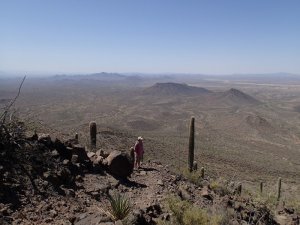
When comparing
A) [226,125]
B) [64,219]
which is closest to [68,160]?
[64,219]

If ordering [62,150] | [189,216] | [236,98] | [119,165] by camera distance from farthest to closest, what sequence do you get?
[236,98] < [119,165] < [62,150] < [189,216]

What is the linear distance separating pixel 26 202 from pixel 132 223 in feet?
6.63

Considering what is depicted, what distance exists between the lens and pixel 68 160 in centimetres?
953

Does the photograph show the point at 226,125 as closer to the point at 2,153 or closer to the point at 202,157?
the point at 202,157

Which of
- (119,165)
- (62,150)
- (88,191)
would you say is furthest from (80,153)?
(88,191)

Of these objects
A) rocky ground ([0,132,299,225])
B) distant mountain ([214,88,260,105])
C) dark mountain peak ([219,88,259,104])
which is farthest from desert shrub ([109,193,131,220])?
dark mountain peak ([219,88,259,104])

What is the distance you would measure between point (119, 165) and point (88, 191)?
1.96 meters

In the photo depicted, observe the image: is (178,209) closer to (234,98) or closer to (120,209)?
(120,209)

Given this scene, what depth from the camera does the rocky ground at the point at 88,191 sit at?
705cm

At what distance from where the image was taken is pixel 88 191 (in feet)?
28.9

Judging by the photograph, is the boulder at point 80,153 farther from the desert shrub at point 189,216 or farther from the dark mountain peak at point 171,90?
the dark mountain peak at point 171,90

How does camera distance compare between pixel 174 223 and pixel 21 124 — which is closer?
pixel 174 223

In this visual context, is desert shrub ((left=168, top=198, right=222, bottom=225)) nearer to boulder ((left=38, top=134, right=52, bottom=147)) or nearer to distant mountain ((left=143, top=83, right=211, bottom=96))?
boulder ((left=38, top=134, right=52, bottom=147))

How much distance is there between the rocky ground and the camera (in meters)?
7.05
